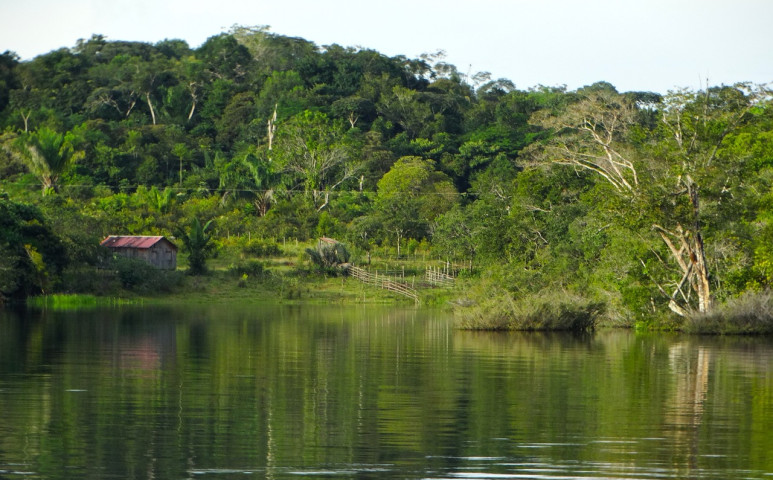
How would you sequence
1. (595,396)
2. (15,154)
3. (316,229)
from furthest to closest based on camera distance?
(15,154) → (316,229) → (595,396)

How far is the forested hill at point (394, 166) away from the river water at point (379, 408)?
5044mm

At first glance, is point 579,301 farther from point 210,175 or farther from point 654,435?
point 210,175

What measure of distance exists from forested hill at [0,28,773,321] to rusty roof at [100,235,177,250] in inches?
80.6

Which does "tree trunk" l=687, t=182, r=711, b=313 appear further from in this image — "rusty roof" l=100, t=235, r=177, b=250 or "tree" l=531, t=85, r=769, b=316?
"rusty roof" l=100, t=235, r=177, b=250

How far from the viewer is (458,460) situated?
12805mm

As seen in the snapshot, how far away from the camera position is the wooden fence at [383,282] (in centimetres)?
5828

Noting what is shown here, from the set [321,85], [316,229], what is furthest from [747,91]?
[321,85]

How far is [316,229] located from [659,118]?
38.2 m

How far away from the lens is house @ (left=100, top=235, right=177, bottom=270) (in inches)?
2333

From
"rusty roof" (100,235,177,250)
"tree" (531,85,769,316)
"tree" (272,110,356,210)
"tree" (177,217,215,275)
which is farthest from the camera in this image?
"tree" (272,110,356,210)

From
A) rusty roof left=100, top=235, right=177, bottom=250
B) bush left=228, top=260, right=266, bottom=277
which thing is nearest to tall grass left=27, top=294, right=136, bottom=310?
rusty roof left=100, top=235, right=177, bottom=250

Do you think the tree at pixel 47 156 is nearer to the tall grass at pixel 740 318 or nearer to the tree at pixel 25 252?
the tree at pixel 25 252

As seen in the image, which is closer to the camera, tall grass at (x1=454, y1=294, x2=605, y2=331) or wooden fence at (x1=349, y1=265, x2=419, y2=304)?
tall grass at (x1=454, y1=294, x2=605, y2=331)

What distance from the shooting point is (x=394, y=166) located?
85.8m
